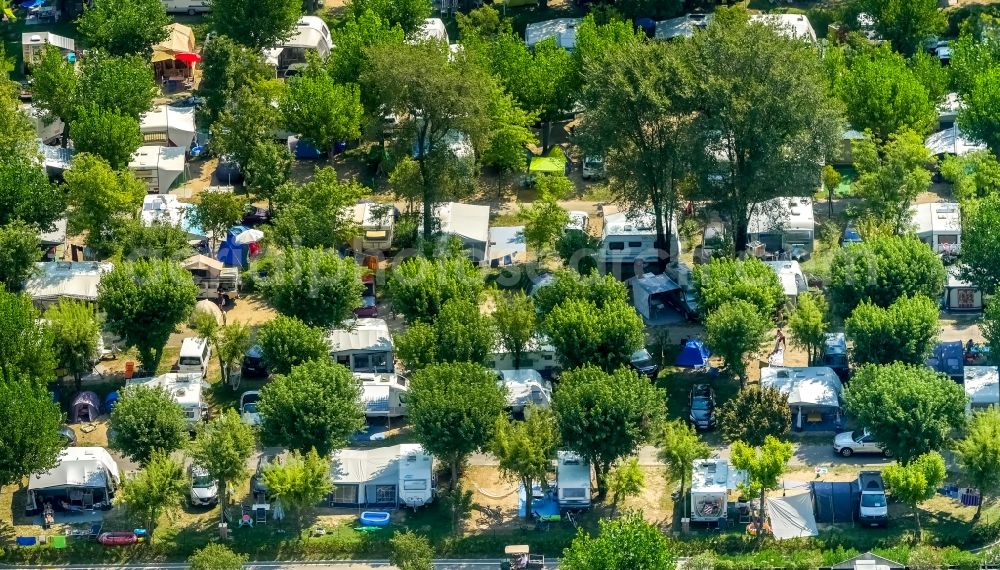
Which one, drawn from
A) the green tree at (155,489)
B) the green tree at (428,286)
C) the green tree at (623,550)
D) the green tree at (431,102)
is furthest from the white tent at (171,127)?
the green tree at (623,550)

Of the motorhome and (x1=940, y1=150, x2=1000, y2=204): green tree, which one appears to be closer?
the motorhome

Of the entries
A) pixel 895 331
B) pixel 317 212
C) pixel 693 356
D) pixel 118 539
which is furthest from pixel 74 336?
pixel 895 331

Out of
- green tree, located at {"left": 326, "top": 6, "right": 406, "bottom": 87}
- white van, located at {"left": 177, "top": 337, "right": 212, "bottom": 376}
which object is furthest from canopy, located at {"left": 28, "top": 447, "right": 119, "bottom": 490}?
green tree, located at {"left": 326, "top": 6, "right": 406, "bottom": 87}

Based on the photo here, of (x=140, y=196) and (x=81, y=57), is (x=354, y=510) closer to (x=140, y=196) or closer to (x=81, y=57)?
(x=140, y=196)

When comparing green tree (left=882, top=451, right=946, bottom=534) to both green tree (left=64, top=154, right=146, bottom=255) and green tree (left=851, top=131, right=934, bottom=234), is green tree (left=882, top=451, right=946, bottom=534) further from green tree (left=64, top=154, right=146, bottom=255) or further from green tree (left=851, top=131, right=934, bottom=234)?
green tree (left=64, top=154, right=146, bottom=255)

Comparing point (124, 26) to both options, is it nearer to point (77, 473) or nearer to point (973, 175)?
point (77, 473)
